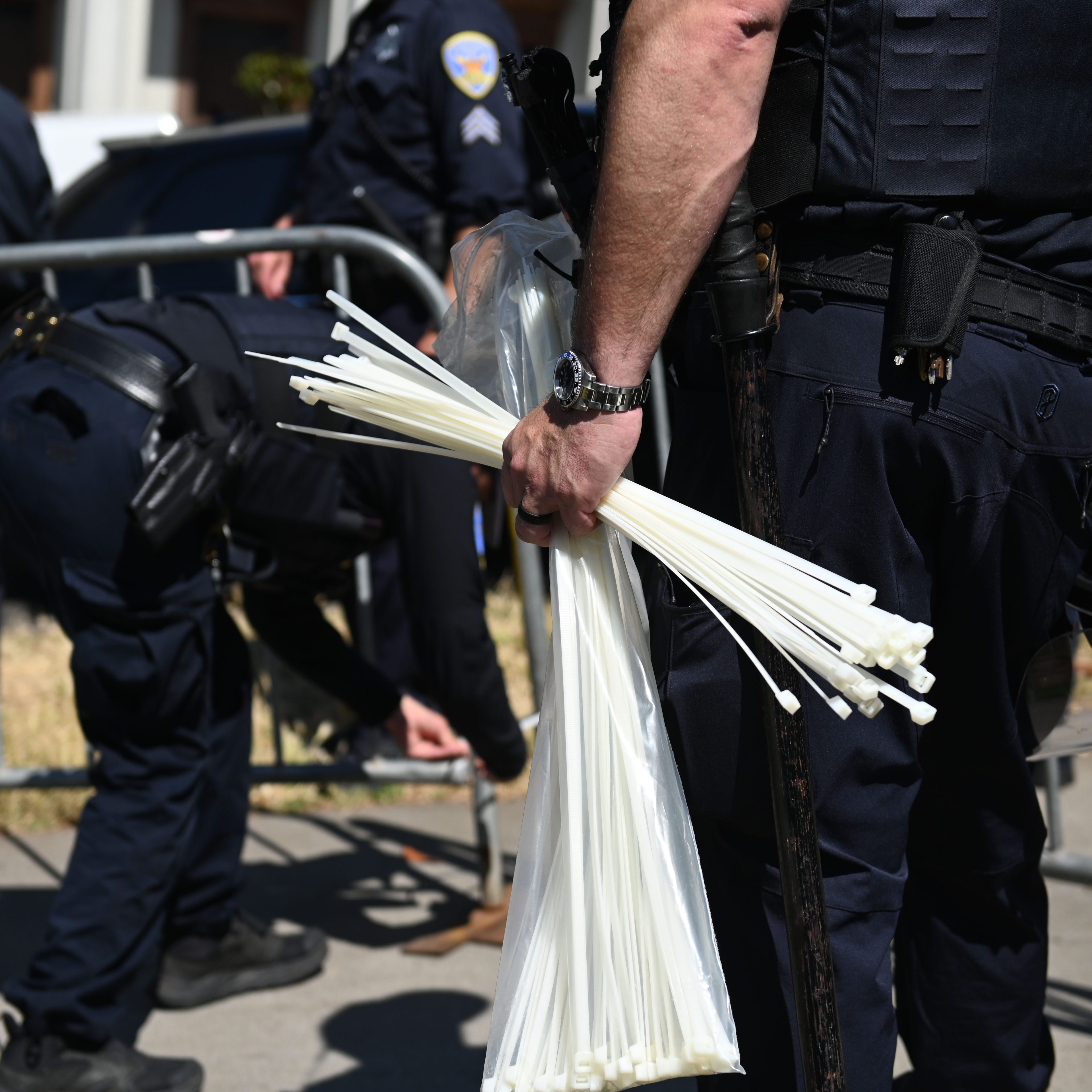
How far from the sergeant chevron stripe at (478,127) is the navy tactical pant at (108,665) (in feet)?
5.63

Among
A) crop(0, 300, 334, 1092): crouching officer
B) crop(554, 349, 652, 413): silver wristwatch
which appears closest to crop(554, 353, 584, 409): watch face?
crop(554, 349, 652, 413): silver wristwatch

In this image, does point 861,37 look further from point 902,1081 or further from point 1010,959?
point 902,1081

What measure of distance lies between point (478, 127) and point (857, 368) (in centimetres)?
257

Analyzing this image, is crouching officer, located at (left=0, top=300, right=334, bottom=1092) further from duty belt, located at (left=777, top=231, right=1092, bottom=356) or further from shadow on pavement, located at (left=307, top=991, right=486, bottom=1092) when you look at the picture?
duty belt, located at (left=777, top=231, right=1092, bottom=356)

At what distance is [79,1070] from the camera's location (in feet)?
8.18

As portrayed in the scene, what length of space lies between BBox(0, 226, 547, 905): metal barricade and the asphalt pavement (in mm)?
280

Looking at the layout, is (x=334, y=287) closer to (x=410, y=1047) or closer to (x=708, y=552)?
(x=410, y=1047)

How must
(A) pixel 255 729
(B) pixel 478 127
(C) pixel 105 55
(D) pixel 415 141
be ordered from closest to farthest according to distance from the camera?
(B) pixel 478 127 < (D) pixel 415 141 < (A) pixel 255 729 < (C) pixel 105 55

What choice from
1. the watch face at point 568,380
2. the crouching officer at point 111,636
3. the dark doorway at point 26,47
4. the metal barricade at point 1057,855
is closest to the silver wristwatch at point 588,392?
the watch face at point 568,380

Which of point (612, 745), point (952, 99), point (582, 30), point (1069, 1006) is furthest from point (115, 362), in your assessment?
point (582, 30)

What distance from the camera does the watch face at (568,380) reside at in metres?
1.61

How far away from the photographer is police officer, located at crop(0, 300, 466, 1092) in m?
2.52

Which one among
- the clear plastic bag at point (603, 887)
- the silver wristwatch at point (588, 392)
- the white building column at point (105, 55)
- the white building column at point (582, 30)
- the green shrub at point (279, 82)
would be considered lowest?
the clear plastic bag at point (603, 887)

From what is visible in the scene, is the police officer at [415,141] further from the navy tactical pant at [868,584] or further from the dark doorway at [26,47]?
the dark doorway at [26,47]
